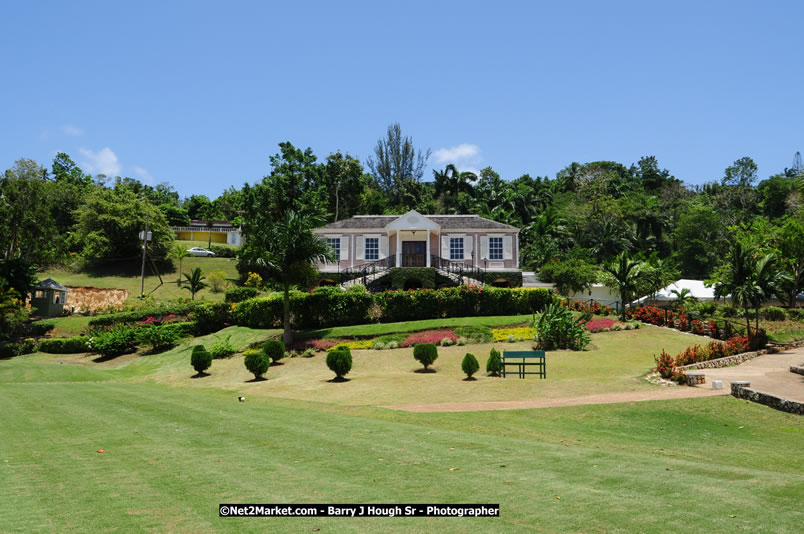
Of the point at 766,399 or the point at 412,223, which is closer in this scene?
the point at 766,399

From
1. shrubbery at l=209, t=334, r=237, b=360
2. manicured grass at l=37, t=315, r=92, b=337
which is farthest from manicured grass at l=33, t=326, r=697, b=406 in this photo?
manicured grass at l=37, t=315, r=92, b=337

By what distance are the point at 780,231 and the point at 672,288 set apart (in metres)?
8.85

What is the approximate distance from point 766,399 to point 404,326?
19314mm

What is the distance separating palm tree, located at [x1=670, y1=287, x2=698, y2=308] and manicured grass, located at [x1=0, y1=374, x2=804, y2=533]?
32.7m

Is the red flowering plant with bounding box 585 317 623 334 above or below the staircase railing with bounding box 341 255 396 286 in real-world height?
below

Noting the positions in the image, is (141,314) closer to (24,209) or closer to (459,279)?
(24,209)

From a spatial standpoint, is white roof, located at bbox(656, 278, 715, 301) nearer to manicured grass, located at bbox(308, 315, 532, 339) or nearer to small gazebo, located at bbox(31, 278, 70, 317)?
manicured grass, located at bbox(308, 315, 532, 339)

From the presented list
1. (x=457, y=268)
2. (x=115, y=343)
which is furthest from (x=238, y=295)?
(x=457, y=268)

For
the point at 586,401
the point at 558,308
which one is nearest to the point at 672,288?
the point at 558,308

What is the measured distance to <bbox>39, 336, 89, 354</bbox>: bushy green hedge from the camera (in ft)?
124

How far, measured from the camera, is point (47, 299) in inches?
1882

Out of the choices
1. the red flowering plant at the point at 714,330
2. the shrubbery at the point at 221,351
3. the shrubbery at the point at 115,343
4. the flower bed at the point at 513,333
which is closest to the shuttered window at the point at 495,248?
the flower bed at the point at 513,333

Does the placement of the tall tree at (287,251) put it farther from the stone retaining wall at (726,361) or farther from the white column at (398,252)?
the stone retaining wall at (726,361)

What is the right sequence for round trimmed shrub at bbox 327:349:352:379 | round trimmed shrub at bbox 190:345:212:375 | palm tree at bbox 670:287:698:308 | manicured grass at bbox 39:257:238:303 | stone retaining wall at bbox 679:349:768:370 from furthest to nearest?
manicured grass at bbox 39:257:238:303, palm tree at bbox 670:287:698:308, round trimmed shrub at bbox 190:345:212:375, stone retaining wall at bbox 679:349:768:370, round trimmed shrub at bbox 327:349:352:379
